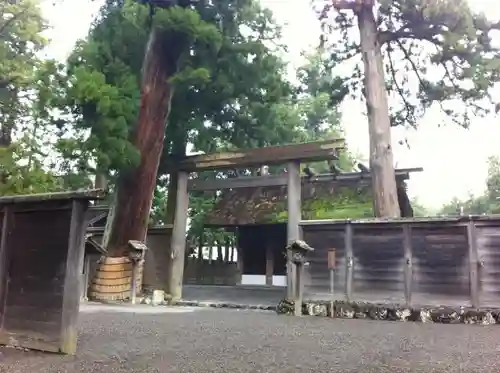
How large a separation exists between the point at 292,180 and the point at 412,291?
3884 mm

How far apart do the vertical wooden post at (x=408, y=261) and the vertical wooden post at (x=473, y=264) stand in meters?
1.07

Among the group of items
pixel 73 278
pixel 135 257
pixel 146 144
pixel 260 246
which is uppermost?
pixel 146 144

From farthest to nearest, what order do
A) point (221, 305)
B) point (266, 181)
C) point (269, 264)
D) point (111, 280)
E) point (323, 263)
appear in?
point (269, 264) → point (266, 181) → point (111, 280) → point (221, 305) → point (323, 263)

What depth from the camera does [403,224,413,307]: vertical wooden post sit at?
30.3ft

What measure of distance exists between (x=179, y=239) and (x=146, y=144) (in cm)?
265

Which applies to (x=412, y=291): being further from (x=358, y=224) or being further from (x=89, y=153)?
(x=89, y=153)

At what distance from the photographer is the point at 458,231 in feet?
29.9

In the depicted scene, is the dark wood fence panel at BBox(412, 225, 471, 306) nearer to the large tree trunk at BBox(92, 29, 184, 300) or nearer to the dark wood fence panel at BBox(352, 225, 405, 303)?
the dark wood fence panel at BBox(352, 225, 405, 303)

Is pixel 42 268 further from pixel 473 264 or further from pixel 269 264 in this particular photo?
pixel 269 264

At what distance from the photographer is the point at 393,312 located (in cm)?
927

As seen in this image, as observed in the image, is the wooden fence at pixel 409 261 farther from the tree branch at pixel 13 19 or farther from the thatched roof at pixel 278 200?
the tree branch at pixel 13 19

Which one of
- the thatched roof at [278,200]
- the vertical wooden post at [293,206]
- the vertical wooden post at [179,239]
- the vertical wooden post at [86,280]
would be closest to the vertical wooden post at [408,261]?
the vertical wooden post at [293,206]

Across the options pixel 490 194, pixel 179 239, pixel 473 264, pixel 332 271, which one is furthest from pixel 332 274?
pixel 490 194

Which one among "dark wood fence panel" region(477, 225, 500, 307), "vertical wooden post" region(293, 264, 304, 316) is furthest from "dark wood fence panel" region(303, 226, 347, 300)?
"dark wood fence panel" region(477, 225, 500, 307)
